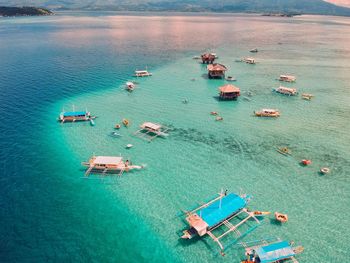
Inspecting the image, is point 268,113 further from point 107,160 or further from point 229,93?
point 107,160

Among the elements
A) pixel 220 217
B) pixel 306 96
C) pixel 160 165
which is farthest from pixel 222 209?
pixel 306 96

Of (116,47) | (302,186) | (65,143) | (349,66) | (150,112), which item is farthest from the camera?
(116,47)

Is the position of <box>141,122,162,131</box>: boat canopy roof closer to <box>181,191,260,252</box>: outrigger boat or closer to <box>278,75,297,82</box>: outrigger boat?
<box>181,191,260,252</box>: outrigger boat

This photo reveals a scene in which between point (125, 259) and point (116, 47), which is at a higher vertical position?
point (116, 47)

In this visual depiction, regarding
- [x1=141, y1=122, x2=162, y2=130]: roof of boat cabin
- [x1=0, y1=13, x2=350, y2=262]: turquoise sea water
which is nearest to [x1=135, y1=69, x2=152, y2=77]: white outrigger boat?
[x1=0, y1=13, x2=350, y2=262]: turquoise sea water

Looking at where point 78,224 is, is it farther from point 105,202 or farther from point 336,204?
point 336,204

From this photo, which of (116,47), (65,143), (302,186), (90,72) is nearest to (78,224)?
(65,143)

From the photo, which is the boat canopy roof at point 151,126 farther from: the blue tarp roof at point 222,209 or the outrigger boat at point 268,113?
the outrigger boat at point 268,113
